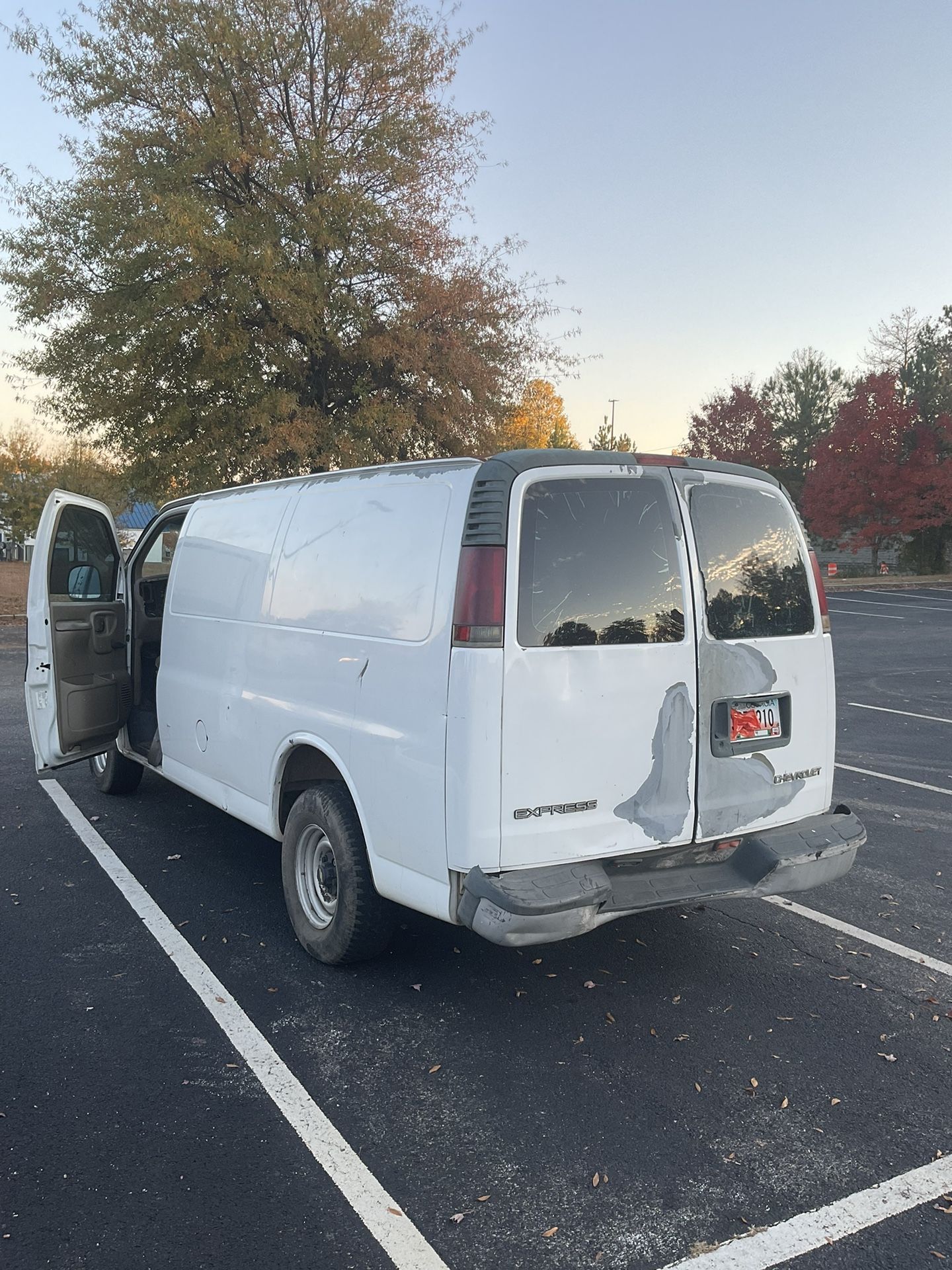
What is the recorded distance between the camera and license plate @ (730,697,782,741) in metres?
3.85

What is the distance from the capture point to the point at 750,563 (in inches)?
159

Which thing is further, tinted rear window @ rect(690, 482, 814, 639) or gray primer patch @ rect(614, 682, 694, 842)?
tinted rear window @ rect(690, 482, 814, 639)

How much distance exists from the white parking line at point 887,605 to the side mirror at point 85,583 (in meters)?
23.6

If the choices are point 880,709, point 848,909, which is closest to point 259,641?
point 848,909

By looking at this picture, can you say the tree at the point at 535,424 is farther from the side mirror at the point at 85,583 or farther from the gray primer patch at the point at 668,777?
the side mirror at the point at 85,583

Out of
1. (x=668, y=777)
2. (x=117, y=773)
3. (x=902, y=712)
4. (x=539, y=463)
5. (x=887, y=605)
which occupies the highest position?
(x=539, y=463)

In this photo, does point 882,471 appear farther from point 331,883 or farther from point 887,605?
point 331,883

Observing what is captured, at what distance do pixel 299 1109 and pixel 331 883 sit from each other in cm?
127

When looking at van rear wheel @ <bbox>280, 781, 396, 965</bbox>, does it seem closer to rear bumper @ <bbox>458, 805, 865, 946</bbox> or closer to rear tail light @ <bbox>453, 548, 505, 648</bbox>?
rear bumper @ <bbox>458, 805, 865, 946</bbox>

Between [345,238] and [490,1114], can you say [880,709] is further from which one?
[345,238]

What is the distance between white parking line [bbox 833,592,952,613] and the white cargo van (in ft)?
77.7

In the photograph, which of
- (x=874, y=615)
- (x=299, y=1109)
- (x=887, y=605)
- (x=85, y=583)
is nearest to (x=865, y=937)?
(x=299, y=1109)

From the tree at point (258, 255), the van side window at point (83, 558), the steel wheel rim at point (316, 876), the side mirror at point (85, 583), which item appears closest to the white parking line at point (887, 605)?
the tree at point (258, 255)

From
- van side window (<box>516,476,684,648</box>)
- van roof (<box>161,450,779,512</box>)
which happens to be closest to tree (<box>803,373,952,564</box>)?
van roof (<box>161,450,779,512</box>)
